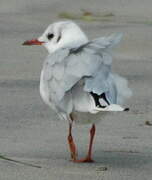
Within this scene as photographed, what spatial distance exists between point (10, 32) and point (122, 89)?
207 inches

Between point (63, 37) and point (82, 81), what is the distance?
0.75 metres

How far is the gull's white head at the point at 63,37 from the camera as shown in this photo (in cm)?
703

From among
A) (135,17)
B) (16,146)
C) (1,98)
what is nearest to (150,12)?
(135,17)

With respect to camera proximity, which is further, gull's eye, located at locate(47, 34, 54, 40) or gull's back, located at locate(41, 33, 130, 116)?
gull's eye, located at locate(47, 34, 54, 40)

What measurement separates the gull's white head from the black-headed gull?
6.5 inches

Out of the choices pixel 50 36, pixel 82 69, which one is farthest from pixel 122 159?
pixel 50 36

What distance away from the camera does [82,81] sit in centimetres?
645

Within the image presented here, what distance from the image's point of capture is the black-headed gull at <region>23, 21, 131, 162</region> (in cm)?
631

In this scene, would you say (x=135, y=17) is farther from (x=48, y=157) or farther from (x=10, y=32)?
(x=48, y=157)

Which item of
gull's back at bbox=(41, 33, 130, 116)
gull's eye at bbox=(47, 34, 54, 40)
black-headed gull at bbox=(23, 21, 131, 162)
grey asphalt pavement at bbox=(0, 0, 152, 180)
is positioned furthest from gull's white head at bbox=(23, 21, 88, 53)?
grey asphalt pavement at bbox=(0, 0, 152, 180)

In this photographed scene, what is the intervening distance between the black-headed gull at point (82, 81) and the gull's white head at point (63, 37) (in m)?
0.17

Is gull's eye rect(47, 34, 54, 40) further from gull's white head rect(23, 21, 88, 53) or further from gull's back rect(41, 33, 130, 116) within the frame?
gull's back rect(41, 33, 130, 116)

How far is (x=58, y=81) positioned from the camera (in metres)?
6.48

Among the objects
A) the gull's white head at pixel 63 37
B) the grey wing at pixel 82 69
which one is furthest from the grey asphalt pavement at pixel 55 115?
the gull's white head at pixel 63 37
